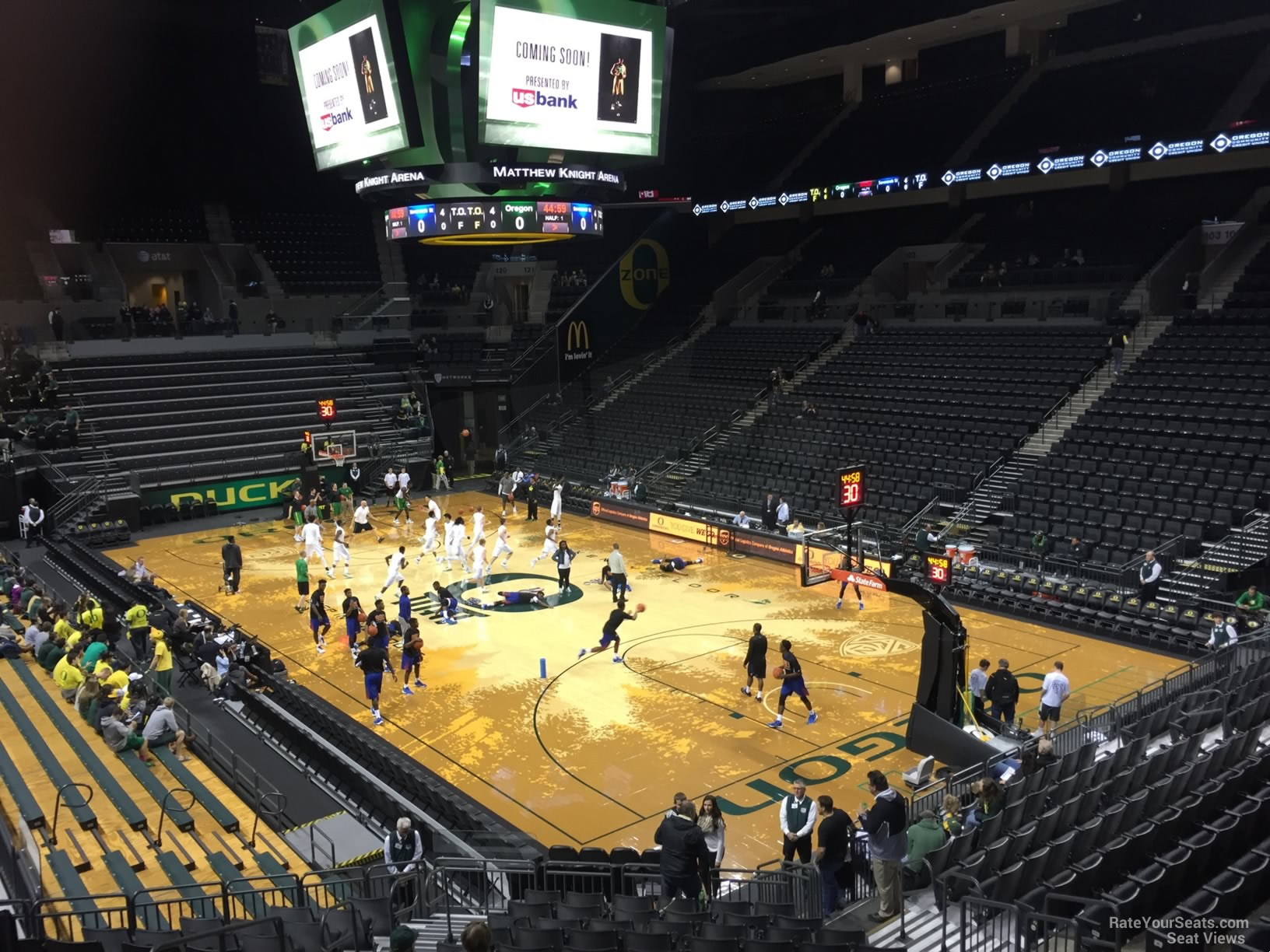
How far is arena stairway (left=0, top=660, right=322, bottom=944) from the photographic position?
9.43 meters

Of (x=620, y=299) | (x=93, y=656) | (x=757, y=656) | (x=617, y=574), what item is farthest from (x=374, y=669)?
(x=620, y=299)

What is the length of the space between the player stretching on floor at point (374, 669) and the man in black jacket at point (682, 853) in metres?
7.11

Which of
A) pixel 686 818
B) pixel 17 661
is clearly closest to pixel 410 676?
pixel 17 661

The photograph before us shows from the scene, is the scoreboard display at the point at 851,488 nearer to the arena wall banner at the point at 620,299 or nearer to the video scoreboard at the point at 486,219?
the video scoreboard at the point at 486,219

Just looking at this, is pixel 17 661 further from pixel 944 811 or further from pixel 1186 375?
pixel 1186 375

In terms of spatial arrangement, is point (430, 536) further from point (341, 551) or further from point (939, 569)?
point (939, 569)

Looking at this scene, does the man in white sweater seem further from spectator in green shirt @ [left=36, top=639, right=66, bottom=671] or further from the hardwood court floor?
spectator in green shirt @ [left=36, top=639, right=66, bottom=671]

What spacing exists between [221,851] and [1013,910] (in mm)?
7990

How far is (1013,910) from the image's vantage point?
22.6ft

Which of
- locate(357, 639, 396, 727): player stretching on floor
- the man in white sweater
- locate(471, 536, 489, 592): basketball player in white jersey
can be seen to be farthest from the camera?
locate(471, 536, 489, 592): basketball player in white jersey

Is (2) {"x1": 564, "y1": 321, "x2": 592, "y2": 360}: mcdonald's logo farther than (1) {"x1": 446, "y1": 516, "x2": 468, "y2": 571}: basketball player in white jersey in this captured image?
Yes

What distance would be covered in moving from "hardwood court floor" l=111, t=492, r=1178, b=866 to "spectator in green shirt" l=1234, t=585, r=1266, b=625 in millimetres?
1463

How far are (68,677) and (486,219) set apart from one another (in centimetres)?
1053

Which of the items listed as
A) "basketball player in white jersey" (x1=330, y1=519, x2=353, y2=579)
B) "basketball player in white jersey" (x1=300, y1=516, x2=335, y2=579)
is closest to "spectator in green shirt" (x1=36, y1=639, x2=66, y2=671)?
"basketball player in white jersey" (x1=300, y1=516, x2=335, y2=579)
